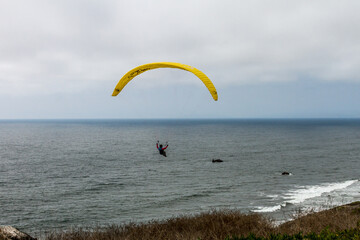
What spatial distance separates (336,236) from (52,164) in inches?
2920

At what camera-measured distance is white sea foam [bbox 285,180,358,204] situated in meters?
40.2

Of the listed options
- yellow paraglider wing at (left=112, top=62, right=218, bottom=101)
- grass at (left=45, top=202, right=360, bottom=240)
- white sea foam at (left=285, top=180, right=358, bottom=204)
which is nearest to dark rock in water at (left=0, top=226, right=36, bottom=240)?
grass at (left=45, top=202, right=360, bottom=240)

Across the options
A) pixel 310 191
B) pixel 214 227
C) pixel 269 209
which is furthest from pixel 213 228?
pixel 310 191

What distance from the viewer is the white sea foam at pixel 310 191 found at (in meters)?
40.2

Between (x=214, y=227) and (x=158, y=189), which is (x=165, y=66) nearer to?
(x=214, y=227)

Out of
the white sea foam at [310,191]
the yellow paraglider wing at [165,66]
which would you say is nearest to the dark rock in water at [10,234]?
the yellow paraglider wing at [165,66]

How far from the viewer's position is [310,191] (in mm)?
44312

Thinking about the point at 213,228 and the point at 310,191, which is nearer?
the point at 213,228

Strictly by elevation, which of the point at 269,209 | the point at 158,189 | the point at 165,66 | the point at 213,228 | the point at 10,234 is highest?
the point at 165,66

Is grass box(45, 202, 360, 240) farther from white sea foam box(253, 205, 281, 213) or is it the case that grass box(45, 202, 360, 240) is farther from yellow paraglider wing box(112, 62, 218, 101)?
white sea foam box(253, 205, 281, 213)

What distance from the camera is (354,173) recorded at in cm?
5828

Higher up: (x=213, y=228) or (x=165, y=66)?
(x=165, y=66)

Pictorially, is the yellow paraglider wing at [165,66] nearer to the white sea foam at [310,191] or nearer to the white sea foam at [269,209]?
the white sea foam at [269,209]

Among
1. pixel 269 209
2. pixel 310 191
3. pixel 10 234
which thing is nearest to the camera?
pixel 10 234
